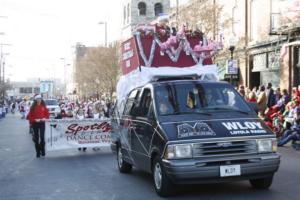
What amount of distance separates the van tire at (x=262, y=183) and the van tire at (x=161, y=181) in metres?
1.42

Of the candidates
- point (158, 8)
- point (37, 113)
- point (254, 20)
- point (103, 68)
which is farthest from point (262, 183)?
point (158, 8)

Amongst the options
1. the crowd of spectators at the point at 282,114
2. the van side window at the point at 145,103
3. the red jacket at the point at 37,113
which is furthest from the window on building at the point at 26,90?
the van side window at the point at 145,103

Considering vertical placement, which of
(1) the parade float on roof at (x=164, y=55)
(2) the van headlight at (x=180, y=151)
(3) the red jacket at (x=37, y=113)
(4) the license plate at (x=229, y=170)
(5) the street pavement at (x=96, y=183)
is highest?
(1) the parade float on roof at (x=164, y=55)

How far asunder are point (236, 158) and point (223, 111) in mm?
1062

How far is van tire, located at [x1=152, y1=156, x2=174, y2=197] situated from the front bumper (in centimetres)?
28

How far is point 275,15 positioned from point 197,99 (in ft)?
62.3

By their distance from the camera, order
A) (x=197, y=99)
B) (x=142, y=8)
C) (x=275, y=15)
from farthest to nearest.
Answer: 1. (x=142, y=8)
2. (x=275, y=15)
3. (x=197, y=99)

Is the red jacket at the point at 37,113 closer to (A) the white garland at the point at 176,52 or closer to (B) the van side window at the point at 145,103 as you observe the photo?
(A) the white garland at the point at 176,52

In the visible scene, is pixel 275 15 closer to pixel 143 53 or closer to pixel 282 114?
pixel 282 114

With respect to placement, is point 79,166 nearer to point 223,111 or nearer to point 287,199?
point 223,111

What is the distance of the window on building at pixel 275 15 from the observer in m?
25.7

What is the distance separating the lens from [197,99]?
30.1ft

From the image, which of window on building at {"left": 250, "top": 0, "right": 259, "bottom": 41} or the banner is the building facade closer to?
window on building at {"left": 250, "top": 0, "right": 259, "bottom": 41}

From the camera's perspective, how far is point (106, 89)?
57906 millimetres
